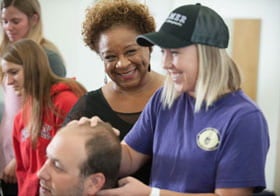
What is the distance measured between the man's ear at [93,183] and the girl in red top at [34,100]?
603mm

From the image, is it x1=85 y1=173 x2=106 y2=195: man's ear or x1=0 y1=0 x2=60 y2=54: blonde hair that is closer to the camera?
x1=85 y1=173 x2=106 y2=195: man's ear

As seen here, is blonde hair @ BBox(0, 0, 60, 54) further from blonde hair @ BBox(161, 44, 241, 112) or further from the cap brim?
blonde hair @ BBox(161, 44, 241, 112)

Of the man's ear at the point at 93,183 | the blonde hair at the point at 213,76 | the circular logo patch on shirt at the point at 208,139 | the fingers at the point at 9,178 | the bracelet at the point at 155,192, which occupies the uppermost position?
the blonde hair at the point at 213,76

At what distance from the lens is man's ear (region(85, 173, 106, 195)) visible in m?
1.27

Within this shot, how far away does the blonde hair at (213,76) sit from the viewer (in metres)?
1.11

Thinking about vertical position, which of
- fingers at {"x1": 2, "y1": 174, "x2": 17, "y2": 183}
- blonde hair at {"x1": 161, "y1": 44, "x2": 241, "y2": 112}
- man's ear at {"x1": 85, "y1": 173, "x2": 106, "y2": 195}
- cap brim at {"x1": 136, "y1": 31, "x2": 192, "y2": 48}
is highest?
cap brim at {"x1": 136, "y1": 31, "x2": 192, "y2": 48}

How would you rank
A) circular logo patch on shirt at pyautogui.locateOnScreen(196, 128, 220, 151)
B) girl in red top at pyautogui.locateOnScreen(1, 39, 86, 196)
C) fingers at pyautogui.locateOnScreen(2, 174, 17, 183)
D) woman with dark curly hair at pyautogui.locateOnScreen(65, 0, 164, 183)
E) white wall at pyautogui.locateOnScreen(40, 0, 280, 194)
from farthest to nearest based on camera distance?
white wall at pyautogui.locateOnScreen(40, 0, 280, 194)
fingers at pyautogui.locateOnScreen(2, 174, 17, 183)
girl in red top at pyautogui.locateOnScreen(1, 39, 86, 196)
woman with dark curly hair at pyautogui.locateOnScreen(65, 0, 164, 183)
circular logo patch on shirt at pyautogui.locateOnScreen(196, 128, 220, 151)

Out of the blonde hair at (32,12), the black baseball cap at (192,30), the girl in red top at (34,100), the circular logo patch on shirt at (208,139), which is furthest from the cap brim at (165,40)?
the blonde hair at (32,12)

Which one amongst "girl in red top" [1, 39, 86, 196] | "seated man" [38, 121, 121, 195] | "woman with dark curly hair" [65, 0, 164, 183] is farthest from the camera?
"girl in red top" [1, 39, 86, 196]

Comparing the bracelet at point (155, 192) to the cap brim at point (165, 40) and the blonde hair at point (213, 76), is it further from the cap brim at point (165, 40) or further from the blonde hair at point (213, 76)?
the cap brim at point (165, 40)

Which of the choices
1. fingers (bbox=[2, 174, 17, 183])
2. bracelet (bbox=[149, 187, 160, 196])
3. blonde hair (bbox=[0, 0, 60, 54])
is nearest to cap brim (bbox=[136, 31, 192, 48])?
bracelet (bbox=[149, 187, 160, 196])

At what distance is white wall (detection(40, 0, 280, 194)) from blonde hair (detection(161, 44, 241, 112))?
2233 mm

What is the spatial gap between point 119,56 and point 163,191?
623 mm

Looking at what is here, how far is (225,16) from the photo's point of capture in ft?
11.6
